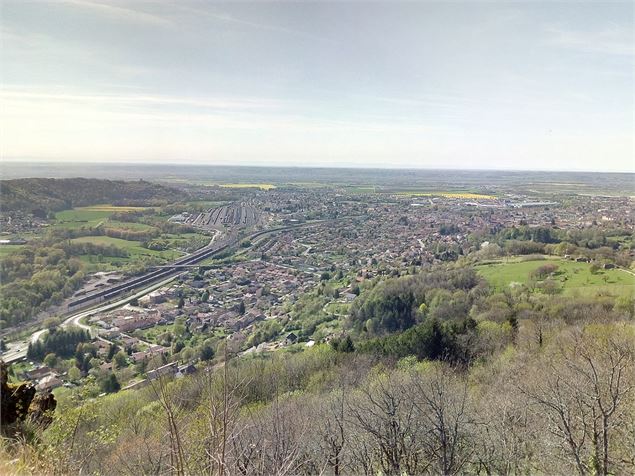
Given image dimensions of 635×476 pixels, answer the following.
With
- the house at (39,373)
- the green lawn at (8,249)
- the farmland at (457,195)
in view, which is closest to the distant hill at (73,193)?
the green lawn at (8,249)

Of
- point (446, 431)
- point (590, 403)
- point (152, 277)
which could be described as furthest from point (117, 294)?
point (590, 403)

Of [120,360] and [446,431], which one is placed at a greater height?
[446,431]

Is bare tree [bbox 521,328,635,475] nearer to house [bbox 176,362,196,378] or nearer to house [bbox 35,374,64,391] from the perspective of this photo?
house [bbox 176,362,196,378]

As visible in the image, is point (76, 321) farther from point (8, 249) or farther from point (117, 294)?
point (8, 249)

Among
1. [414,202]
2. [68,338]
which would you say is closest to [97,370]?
[68,338]

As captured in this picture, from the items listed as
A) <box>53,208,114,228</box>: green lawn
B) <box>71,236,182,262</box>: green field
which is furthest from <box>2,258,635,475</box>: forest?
<box>53,208,114,228</box>: green lawn

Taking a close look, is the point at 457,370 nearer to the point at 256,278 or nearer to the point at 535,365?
the point at 535,365
